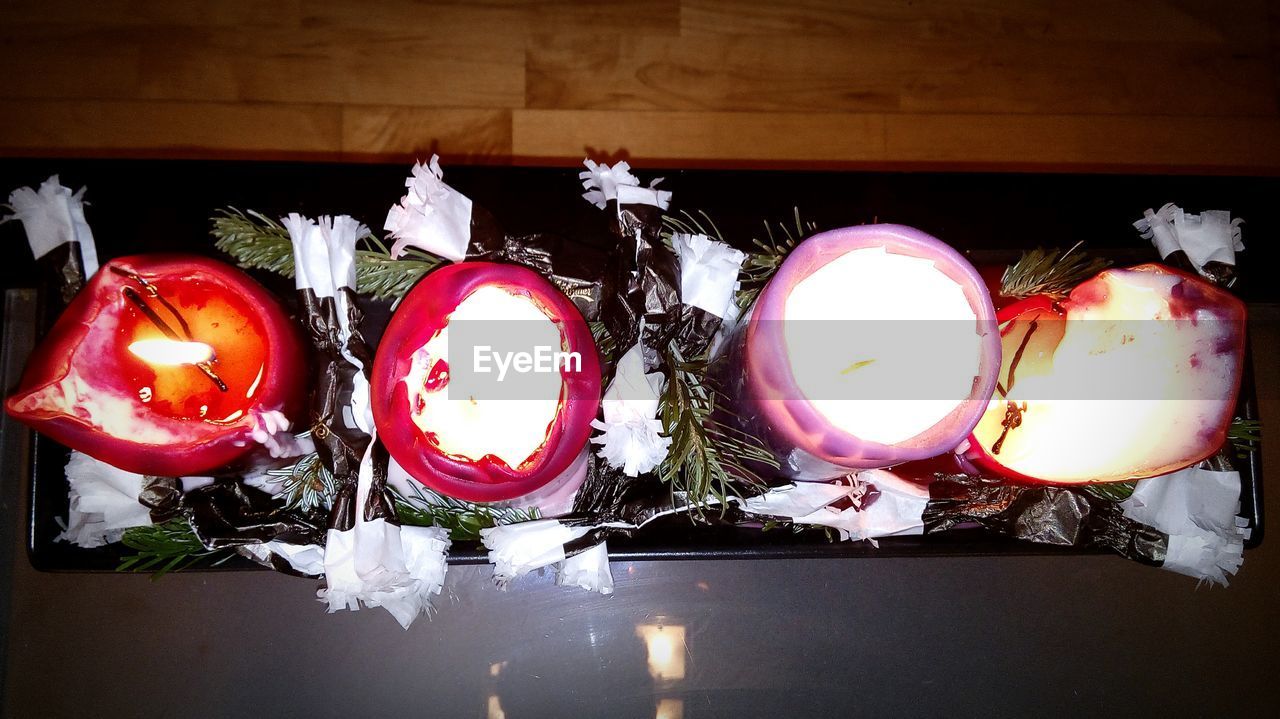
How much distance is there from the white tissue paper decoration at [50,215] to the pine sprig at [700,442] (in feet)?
1.49

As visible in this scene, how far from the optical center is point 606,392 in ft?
1.73

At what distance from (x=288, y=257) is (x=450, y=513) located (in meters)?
0.23

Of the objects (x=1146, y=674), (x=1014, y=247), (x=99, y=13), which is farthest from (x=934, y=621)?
(x=99, y=13)

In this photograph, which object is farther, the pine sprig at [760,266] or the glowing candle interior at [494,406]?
the pine sprig at [760,266]

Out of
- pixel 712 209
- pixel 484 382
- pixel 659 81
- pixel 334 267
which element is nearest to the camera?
pixel 484 382

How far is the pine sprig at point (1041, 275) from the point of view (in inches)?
21.5

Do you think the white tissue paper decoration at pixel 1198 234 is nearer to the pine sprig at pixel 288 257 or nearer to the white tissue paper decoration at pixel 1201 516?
the white tissue paper decoration at pixel 1201 516

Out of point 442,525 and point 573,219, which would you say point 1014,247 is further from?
point 442,525

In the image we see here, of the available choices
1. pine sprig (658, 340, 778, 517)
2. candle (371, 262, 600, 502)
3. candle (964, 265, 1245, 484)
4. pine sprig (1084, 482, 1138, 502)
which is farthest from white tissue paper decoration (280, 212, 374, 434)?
pine sprig (1084, 482, 1138, 502)

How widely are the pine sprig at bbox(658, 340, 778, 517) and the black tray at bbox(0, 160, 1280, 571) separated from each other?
0.28 ft

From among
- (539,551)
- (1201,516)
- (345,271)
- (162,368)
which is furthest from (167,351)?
(1201,516)

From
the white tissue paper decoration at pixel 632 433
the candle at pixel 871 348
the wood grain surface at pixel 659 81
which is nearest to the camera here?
the candle at pixel 871 348

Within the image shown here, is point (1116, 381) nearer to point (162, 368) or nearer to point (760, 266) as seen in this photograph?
point (760, 266)

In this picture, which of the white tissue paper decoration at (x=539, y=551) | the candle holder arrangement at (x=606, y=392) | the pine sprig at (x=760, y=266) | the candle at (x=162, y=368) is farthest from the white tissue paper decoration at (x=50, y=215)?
the pine sprig at (x=760, y=266)
